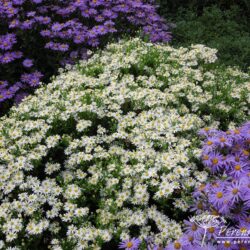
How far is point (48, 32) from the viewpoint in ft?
16.9

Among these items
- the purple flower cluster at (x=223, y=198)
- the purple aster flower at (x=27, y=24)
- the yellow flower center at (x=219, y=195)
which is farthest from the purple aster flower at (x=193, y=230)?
the purple aster flower at (x=27, y=24)

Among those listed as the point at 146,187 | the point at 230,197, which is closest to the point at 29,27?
the point at 146,187

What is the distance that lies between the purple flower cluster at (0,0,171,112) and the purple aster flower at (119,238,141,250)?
258 centimetres

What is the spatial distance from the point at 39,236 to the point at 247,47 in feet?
14.9

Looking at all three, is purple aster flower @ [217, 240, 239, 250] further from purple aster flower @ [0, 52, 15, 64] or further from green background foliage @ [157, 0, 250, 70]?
green background foliage @ [157, 0, 250, 70]

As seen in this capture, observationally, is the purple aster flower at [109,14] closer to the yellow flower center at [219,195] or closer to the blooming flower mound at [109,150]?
the blooming flower mound at [109,150]

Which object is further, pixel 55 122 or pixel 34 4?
pixel 34 4

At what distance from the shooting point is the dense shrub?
20.0 feet

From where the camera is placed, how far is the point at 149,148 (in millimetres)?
3383

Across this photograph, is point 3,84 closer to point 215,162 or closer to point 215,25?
point 215,162

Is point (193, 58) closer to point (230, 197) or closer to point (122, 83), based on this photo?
point (122, 83)

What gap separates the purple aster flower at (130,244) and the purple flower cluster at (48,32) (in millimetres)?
2580

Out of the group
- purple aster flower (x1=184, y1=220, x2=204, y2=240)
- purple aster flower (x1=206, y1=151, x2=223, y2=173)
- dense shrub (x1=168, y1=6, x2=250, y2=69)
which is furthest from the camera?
dense shrub (x1=168, y1=6, x2=250, y2=69)

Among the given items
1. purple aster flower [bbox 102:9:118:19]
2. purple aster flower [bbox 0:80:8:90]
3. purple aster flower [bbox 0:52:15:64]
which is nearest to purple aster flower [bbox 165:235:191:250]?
purple aster flower [bbox 0:80:8:90]
